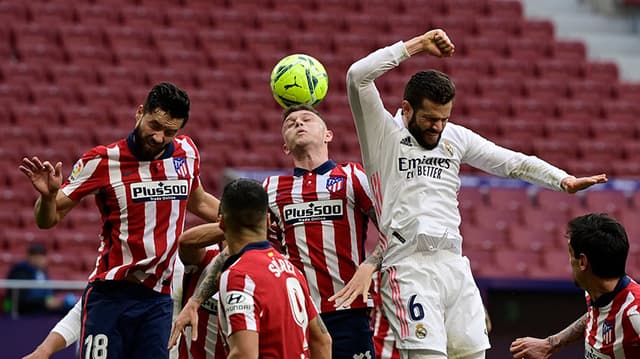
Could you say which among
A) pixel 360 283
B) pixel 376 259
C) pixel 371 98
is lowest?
pixel 360 283

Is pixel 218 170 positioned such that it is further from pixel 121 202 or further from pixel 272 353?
pixel 272 353

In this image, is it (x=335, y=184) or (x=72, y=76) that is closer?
(x=335, y=184)

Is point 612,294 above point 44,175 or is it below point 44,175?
below

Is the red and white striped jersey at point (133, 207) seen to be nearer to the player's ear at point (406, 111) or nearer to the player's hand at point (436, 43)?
the player's ear at point (406, 111)

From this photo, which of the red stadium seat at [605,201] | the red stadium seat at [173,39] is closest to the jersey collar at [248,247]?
the red stadium seat at [605,201]

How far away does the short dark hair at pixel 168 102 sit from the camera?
19.3ft

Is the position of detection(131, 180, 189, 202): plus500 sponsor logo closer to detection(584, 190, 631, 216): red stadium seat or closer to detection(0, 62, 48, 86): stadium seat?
detection(584, 190, 631, 216): red stadium seat

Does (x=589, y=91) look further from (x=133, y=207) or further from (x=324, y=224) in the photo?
(x=133, y=207)

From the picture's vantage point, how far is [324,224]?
5.98 metres

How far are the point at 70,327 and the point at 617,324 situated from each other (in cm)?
295

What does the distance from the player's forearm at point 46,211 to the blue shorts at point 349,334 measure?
151 centimetres

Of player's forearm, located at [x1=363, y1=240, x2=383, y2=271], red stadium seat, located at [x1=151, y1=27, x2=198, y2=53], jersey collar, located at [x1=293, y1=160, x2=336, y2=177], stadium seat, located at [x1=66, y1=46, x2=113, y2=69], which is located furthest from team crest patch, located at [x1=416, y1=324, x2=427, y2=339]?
red stadium seat, located at [x1=151, y1=27, x2=198, y2=53]

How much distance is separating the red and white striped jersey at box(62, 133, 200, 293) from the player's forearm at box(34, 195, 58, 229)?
22 centimetres

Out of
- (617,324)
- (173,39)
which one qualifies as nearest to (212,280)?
(617,324)
